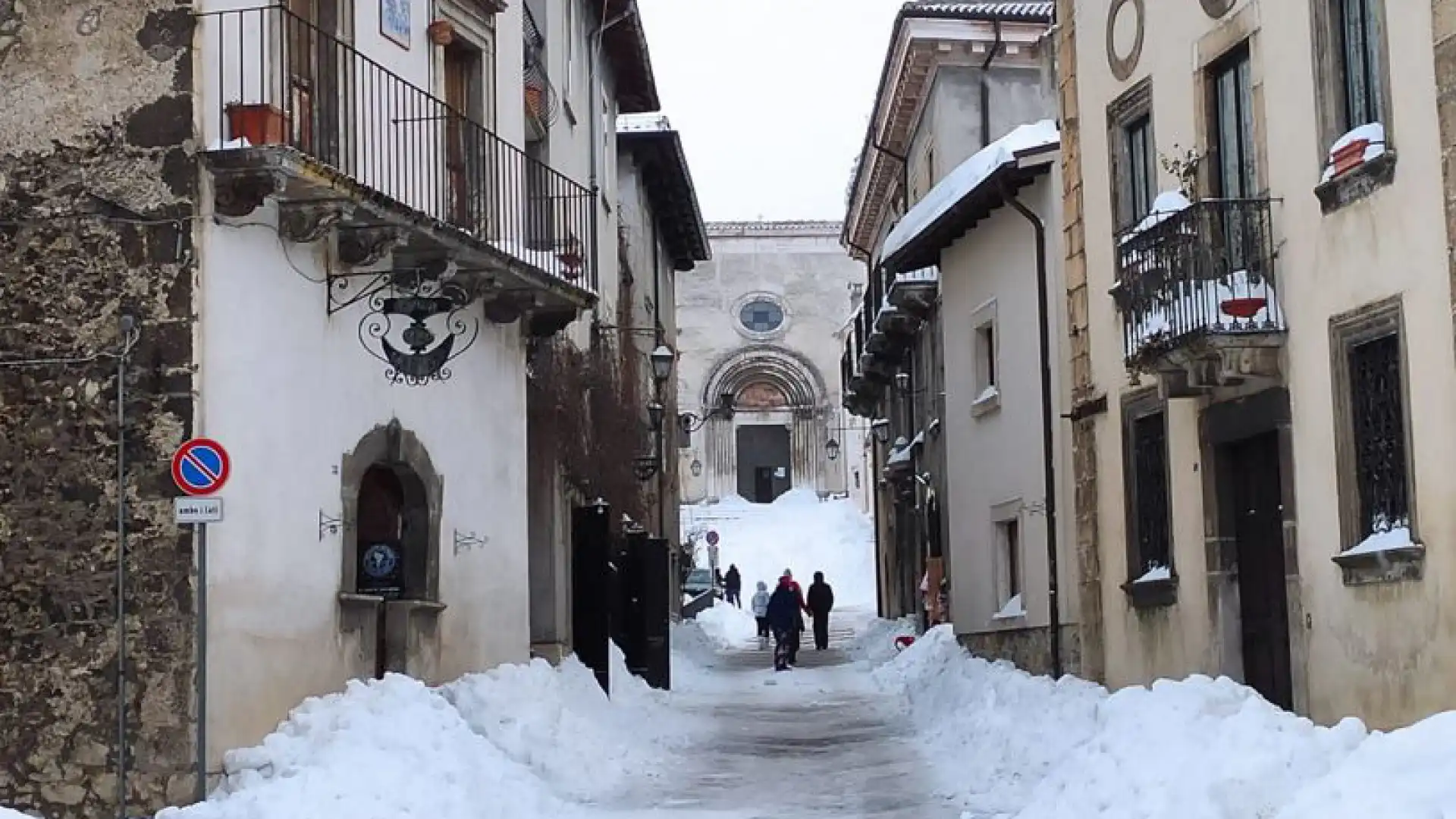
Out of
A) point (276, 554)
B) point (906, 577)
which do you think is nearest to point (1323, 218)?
point (276, 554)

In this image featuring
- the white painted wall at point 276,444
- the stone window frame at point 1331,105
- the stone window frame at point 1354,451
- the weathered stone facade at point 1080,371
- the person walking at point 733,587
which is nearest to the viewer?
the stone window frame at point 1354,451

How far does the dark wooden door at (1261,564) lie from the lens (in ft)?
50.3

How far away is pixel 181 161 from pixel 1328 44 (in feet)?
25.6

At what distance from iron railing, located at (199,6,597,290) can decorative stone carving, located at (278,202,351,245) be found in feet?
1.02

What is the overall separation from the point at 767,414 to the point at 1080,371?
59.4m

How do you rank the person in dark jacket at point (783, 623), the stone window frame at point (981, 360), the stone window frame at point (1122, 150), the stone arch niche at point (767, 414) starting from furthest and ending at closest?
the stone arch niche at point (767, 414), the person in dark jacket at point (783, 623), the stone window frame at point (981, 360), the stone window frame at point (1122, 150)

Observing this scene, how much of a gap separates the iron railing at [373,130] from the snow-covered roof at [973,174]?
5183 millimetres

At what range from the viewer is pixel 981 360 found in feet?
86.0

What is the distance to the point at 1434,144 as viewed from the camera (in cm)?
1191

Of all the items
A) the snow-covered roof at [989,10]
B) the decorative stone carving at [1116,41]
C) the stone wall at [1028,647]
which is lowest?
the stone wall at [1028,647]

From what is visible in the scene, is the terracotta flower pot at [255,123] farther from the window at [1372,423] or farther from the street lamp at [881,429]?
the street lamp at [881,429]

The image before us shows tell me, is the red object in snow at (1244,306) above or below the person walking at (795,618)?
above

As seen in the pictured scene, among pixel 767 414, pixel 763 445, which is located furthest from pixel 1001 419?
pixel 763 445

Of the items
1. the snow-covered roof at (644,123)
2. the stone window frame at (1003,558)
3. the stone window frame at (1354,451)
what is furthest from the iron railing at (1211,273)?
the snow-covered roof at (644,123)
